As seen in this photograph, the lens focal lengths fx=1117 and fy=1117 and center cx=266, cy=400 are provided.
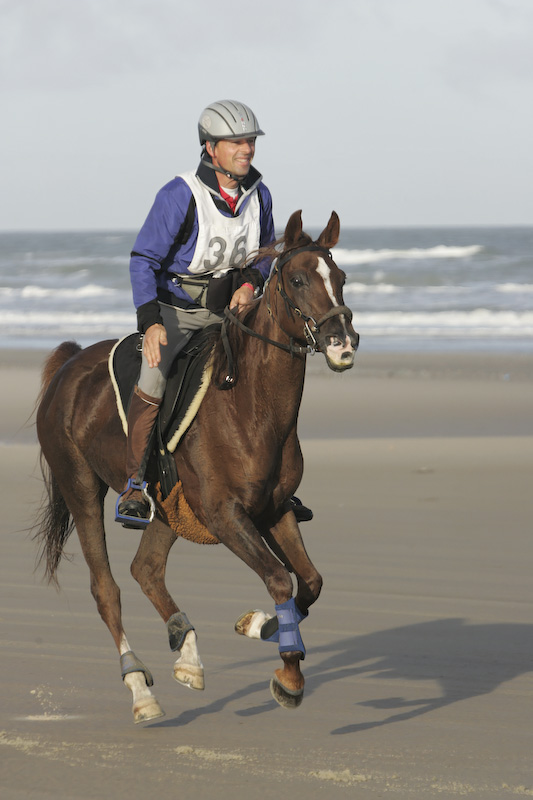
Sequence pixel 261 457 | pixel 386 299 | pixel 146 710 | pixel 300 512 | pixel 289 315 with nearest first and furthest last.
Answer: pixel 289 315
pixel 261 457
pixel 146 710
pixel 300 512
pixel 386 299

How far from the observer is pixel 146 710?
5020 millimetres

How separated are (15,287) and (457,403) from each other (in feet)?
91.9

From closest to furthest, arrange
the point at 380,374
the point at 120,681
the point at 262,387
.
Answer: the point at 262,387 → the point at 120,681 → the point at 380,374

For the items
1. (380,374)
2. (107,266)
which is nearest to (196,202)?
(380,374)

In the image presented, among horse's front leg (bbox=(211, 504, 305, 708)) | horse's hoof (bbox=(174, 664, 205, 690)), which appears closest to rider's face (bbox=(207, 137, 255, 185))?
horse's front leg (bbox=(211, 504, 305, 708))

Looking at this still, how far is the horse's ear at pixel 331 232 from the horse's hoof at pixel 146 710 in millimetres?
2192

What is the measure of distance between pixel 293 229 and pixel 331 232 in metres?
0.24

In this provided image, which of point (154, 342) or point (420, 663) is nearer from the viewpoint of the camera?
point (154, 342)

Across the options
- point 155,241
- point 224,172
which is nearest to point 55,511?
point 155,241

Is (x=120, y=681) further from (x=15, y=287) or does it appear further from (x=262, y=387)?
(x=15, y=287)

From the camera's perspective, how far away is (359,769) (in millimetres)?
4488

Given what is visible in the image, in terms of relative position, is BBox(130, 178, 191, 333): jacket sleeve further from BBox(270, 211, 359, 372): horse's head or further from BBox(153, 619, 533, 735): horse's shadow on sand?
BBox(153, 619, 533, 735): horse's shadow on sand

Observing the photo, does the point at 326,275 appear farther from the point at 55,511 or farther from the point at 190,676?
the point at 55,511

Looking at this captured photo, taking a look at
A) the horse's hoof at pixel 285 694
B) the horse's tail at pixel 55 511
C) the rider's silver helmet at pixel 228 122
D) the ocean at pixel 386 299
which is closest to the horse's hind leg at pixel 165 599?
the horse's hoof at pixel 285 694
